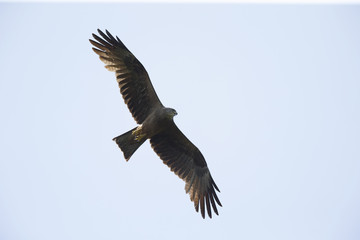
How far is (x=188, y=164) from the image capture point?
10695 millimetres

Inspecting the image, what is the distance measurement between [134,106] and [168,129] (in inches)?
38.1

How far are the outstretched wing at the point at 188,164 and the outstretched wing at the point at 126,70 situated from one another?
91cm

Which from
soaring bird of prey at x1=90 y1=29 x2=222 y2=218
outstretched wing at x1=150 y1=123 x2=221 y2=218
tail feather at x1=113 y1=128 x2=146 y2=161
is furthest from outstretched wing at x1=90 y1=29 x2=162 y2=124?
outstretched wing at x1=150 y1=123 x2=221 y2=218

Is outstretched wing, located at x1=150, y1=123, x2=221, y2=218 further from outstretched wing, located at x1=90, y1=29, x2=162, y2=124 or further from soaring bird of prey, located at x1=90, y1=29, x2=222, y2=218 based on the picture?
outstretched wing, located at x1=90, y1=29, x2=162, y2=124

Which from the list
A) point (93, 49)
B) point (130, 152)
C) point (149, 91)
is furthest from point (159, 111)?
point (93, 49)

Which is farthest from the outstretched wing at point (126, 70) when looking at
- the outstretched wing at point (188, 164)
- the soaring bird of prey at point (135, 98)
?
the outstretched wing at point (188, 164)

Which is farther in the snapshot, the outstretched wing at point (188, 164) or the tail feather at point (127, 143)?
the outstretched wing at point (188, 164)

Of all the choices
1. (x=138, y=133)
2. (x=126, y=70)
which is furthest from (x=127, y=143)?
(x=126, y=70)

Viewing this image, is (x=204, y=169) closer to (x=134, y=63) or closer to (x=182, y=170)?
(x=182, y=170)

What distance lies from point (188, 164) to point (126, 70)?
Result: 275 centimetres

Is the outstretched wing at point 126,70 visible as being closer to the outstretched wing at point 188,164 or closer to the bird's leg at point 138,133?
the bird's leg at point 138,133

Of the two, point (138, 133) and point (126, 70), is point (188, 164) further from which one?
point (126, 70)

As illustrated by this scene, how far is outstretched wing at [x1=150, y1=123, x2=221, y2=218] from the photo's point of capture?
10406mm

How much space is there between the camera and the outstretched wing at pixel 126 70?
976 cm
